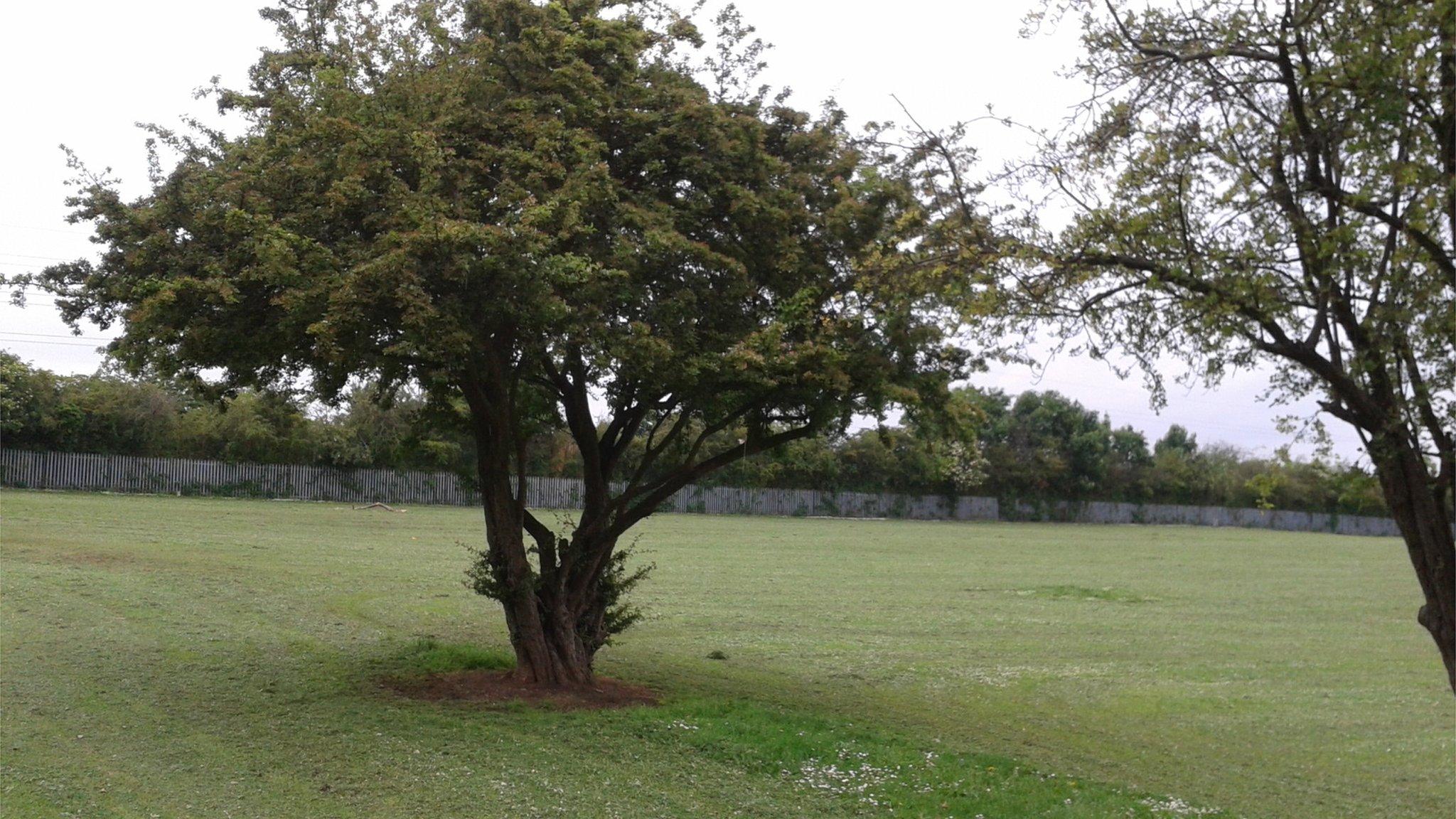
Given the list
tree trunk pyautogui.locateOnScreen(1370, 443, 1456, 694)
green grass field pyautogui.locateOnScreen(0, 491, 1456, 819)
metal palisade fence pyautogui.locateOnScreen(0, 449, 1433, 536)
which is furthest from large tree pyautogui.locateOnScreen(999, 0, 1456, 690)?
metal palisade fence pyautogui.locateOnScreen(0, 449, 1433, 536)

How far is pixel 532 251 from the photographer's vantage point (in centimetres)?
1130

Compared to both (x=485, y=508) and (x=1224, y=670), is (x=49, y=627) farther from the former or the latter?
(x=1224, y=670)

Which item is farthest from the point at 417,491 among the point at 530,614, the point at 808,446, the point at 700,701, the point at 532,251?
the point at 532,251

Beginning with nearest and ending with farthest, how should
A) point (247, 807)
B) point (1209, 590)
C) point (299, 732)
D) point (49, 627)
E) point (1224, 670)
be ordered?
point (247, 807) → point (299, 732) → point (49, 627) → point (1224, 670) → point (1209, 590)

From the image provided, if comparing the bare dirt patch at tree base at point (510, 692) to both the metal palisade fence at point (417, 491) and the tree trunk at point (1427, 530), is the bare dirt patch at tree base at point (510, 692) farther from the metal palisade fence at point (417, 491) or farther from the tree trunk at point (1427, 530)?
the tree trunk at point (1427, 530)

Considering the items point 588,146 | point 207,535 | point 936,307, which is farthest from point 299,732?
point 207,535

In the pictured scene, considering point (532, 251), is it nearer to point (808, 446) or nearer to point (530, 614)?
point (530, 614)

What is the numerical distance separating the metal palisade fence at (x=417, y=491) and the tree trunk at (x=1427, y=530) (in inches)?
418

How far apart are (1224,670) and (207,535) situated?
24.6m

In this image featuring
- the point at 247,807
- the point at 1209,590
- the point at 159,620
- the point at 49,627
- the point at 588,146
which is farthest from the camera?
the point at 1209,590

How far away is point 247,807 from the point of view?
963 cm

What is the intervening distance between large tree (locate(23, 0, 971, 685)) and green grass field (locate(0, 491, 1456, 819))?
2562mm

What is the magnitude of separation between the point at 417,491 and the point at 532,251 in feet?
168

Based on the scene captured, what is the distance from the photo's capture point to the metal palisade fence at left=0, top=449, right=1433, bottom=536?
157 feet
